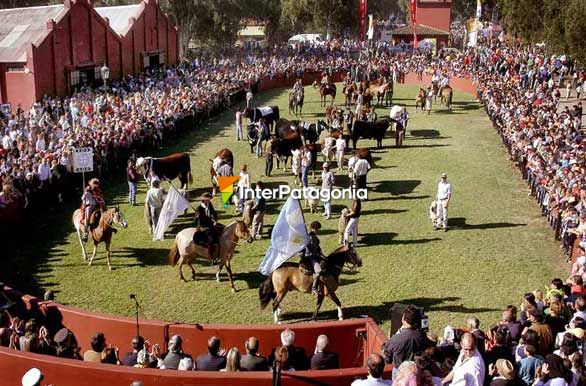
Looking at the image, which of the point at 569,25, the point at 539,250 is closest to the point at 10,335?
the point at 539,250

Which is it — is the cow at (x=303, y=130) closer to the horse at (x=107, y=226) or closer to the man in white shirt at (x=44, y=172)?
the man in white shirt at (x=44, y=172)

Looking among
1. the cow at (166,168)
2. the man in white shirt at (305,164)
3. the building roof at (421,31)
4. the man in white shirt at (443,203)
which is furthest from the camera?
the building roof at (421,31)

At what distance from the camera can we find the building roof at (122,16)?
42.0m

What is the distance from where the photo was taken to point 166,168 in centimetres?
2005

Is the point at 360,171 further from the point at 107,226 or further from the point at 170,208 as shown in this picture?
the point at 107,226

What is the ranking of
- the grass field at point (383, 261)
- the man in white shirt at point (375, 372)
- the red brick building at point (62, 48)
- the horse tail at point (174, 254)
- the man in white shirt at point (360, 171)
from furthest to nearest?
1. the red brick building at point (62, 48)
2. the man in white shirt at point (360, 171)
3. the horse tail at point (174, 254)
4. the grass field at point (383, 261)
5. the man in white shirt at point (375, 372)

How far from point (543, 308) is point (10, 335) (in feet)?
26.3

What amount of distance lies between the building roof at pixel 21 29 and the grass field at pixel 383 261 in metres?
14.9

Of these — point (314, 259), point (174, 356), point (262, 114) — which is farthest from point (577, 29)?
point (174, 356)

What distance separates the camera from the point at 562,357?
7.61 meters

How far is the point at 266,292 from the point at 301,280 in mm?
743

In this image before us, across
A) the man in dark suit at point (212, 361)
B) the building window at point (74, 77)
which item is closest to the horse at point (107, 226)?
the man in dark suit at point (212, 361)

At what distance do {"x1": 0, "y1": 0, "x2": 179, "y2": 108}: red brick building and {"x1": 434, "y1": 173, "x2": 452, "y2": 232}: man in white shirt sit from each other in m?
23.1

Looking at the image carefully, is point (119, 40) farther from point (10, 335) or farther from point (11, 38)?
point (10, 335)
